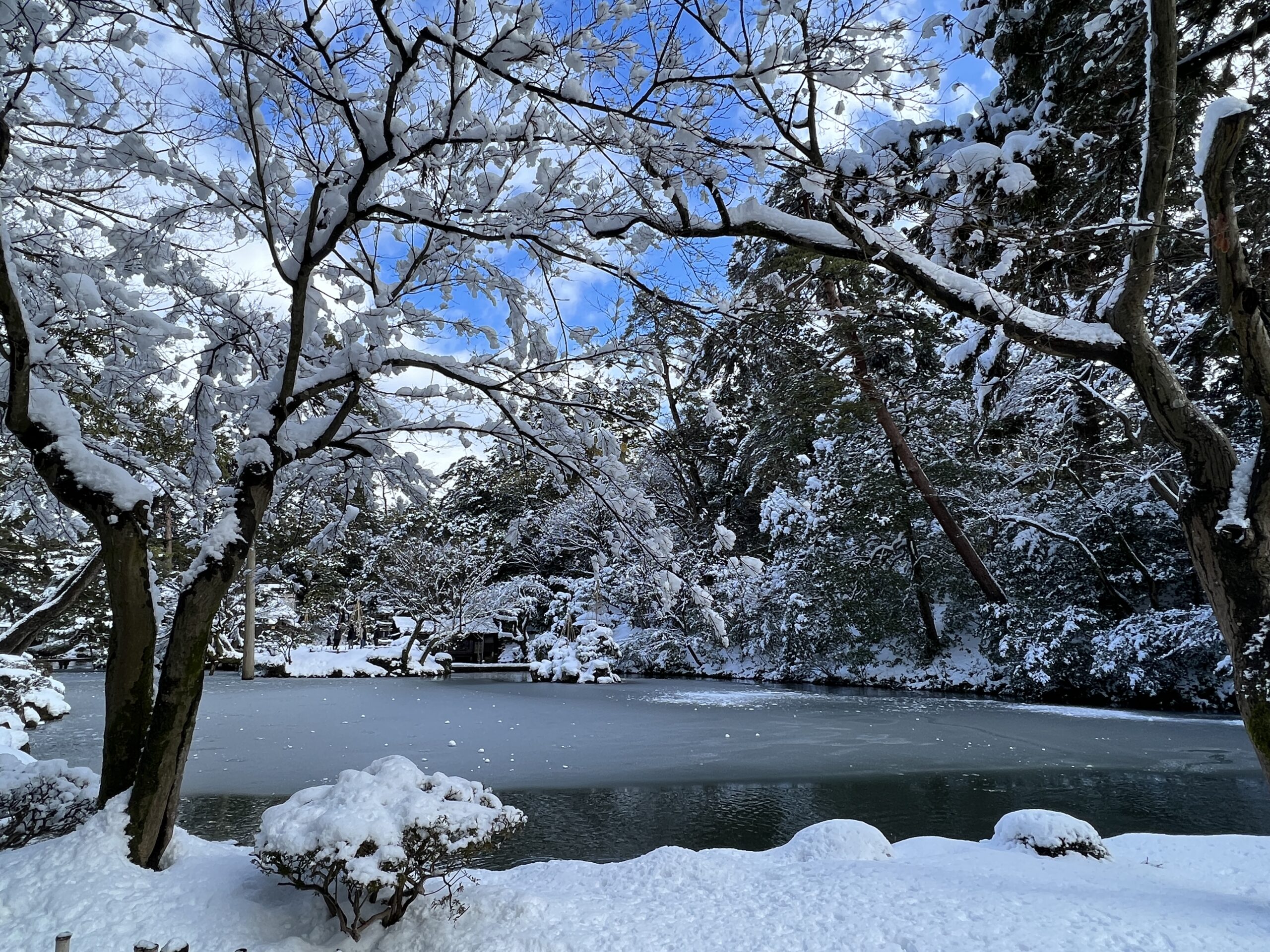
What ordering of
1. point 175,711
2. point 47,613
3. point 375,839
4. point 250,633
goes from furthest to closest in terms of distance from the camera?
point 250,633 < point 47,613 < point 175,711 < point 375,839

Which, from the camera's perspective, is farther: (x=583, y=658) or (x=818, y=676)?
(x=583, y=658)

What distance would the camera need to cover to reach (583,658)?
65.9 ft

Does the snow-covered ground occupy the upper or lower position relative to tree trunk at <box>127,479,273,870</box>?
lower

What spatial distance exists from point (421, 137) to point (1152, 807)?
7.57 metres

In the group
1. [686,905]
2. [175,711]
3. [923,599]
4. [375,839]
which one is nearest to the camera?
[375,839]

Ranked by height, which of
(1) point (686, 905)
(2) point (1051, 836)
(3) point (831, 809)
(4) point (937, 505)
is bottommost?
(3) point (831, 809)

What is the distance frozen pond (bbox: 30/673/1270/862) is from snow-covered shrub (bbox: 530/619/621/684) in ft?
18.8

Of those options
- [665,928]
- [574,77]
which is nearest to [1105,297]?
[574,77]

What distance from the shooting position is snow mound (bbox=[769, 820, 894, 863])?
4.49 meters

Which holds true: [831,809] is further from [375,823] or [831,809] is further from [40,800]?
[40,800]

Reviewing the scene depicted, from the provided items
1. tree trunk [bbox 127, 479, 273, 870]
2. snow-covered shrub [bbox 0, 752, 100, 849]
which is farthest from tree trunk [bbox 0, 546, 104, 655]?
tree trunk [bbox 127, 479, 273, 870]

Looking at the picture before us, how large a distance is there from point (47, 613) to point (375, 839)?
294 centimetres

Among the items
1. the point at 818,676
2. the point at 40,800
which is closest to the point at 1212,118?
the point at 40,800

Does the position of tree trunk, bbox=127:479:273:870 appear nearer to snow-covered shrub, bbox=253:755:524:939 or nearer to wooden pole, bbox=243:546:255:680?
snow-covered shrub, bbox=253:755:524:939
